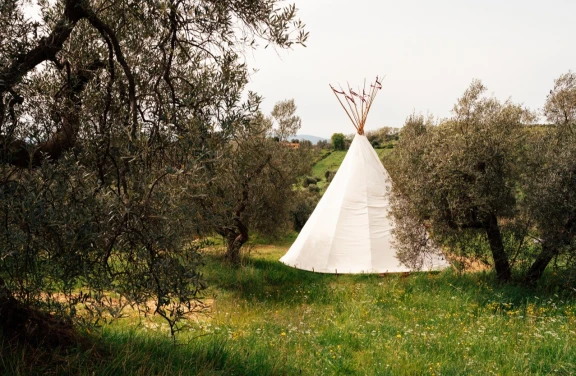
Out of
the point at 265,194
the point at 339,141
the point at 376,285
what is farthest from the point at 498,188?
the point at 339,141

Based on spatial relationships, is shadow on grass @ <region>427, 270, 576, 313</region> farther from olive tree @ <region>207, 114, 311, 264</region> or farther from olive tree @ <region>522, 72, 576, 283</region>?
olive tree @ <region>207, 114, 311, 264</region>

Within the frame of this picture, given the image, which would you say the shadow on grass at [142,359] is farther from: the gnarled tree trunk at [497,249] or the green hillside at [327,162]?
the green hillside at [327,162]

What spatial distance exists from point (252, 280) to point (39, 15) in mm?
9645

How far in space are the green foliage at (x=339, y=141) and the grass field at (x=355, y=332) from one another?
142 ft

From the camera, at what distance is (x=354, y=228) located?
1589 centimetres

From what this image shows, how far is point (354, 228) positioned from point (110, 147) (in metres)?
11.9

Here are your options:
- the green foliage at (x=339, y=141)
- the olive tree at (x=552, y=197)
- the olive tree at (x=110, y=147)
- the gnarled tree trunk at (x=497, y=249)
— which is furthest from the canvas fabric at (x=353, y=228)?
the green foliage at (x=339, y=141)

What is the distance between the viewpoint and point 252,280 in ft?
44.4

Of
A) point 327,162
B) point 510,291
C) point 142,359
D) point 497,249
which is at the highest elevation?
point 327,162

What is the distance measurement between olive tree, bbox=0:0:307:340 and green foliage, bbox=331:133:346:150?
50928 mm

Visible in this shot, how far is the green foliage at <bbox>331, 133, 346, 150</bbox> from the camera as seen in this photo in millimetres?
56438

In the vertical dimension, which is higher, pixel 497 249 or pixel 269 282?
pixel 497 249

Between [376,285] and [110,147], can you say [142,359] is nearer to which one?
[110,147]

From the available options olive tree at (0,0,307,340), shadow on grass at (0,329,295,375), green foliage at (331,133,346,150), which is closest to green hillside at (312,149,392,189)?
green foliage at (331,133,346,150)
